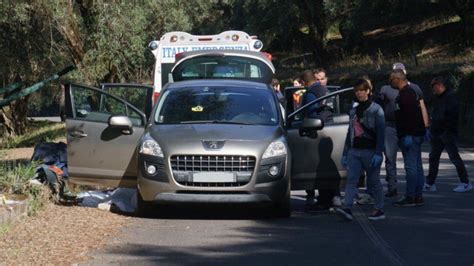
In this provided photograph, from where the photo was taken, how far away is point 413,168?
433 inches

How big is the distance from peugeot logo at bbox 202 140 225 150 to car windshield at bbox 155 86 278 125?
0.72 meters

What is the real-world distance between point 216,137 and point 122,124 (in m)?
1.36

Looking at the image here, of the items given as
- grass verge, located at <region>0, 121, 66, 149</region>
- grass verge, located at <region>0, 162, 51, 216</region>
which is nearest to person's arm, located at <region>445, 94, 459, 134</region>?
grass verge, located at <region>0, 162, 51, 216</region>

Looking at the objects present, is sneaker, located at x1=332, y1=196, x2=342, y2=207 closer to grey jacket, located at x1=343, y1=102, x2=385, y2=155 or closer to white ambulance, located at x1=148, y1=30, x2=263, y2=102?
grey jacket, located at x1=343, y1=102, x2=385, y2=155

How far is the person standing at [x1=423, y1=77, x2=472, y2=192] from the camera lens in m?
12.3

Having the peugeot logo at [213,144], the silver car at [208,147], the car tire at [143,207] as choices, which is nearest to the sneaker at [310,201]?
the silver car at [208,147]

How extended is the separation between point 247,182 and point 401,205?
2.62 m

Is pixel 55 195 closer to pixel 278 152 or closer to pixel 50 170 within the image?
pixel 50 170

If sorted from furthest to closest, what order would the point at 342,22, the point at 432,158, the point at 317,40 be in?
the point at 342,22
the point at 317,40
the point at 432,158

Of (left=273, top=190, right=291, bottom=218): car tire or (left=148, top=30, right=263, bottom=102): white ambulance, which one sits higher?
(left=148, top=30, right=263, bottom=102): white ambulance

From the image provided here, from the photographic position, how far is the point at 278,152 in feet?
32.4

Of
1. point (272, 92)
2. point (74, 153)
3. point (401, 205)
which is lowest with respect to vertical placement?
point (401, 205)

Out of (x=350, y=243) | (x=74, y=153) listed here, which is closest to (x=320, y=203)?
(x=350, y=243)

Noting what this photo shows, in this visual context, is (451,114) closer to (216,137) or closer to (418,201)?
(418,201)
